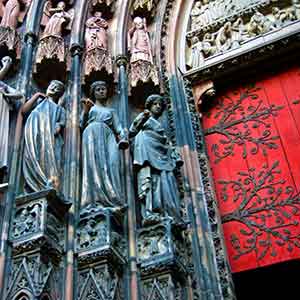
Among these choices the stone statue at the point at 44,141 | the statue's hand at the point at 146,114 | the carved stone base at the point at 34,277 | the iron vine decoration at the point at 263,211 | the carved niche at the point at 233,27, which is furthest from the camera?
the carved niche at the point at 233,27

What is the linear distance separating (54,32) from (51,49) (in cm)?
40

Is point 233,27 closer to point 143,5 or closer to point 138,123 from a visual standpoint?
point 143,5

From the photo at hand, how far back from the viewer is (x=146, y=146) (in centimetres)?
559

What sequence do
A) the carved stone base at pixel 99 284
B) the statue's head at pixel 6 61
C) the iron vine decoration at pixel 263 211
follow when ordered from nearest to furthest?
the carved stone base at pixel 99 284 < the iron vine decoration at pixel 263 211 < the statue's head at pixel 6 61

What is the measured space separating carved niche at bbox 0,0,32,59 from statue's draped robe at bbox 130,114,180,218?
6.12 feet

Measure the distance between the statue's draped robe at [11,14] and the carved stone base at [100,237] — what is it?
3101mm

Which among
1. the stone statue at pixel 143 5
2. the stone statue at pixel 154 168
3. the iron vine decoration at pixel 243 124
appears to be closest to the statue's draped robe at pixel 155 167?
the stone statue at pixel 154 168

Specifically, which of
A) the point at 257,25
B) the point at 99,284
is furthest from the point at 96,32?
the point at 99,284

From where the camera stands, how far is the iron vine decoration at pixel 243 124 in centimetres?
624

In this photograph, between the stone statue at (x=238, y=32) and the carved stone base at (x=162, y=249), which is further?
the stone statue at (x=238, y=32)

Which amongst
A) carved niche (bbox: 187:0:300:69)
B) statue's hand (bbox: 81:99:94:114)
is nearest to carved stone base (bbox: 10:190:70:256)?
statue's hand (bbox: 81:99:94:114)

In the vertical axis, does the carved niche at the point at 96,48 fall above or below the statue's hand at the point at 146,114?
above

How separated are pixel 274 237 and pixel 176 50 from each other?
3082 millimetres

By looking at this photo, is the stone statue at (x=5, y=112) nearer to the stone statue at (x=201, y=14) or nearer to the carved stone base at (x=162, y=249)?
the carved stone base at (x=162, y=249)
